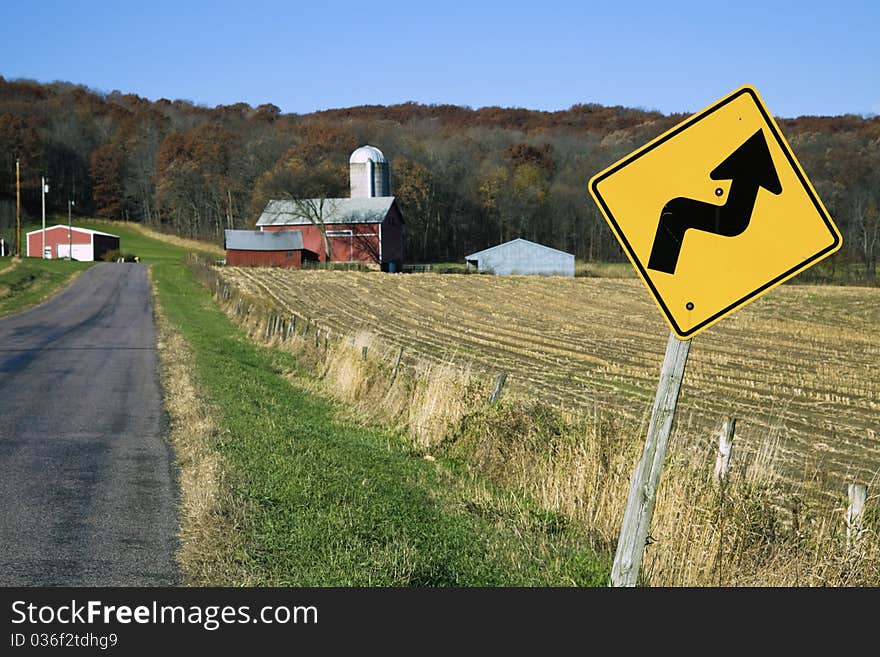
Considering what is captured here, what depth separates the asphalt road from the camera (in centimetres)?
677

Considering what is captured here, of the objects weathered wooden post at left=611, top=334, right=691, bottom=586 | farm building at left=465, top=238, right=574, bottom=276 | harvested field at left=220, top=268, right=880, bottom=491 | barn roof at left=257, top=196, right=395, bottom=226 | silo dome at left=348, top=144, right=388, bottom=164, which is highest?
silo dome at left=348, top=144, right=388, bottom=164

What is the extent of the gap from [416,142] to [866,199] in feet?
185

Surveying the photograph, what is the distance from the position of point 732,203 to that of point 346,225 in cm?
7873

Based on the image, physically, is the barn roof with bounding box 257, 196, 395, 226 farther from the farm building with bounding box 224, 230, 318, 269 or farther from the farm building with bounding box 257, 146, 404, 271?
the farm building with bounding box 224, 230, 318, 269

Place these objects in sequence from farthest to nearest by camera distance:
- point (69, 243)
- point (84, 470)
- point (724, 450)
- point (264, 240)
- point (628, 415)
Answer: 1. point (69, 243)
2. point (264, 240)
3. point (628, 415)
4. point (84, 470)
5. point (724, 450)

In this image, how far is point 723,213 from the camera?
4.46 metres

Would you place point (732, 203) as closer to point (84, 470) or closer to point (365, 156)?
point (84, 470)

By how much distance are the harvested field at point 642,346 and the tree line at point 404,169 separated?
1305 inches

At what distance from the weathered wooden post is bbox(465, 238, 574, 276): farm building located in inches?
2898

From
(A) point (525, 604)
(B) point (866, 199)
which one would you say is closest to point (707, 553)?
(A) point (525, 604)

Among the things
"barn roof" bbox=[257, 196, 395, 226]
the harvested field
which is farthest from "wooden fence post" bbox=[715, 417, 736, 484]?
"barn roof" bbox=[257, 196, 395, 226]

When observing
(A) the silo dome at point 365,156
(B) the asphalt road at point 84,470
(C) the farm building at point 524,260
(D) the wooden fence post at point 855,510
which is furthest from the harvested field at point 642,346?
(A) the silo dome at point 365,156

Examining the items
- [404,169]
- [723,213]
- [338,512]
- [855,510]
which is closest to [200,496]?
[338,512]

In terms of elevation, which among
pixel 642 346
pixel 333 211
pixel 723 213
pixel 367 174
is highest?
pixel 367 174
